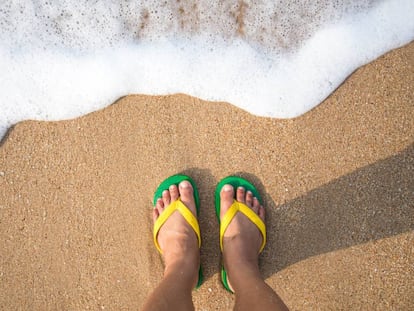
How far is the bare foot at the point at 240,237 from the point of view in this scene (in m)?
1.66

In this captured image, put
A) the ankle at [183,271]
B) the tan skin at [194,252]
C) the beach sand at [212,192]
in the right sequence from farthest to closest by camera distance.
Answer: the beach sand at [212,192]
the ankle at [183,271]
the tan skin at [194,252]

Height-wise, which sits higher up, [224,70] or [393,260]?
[224,70]

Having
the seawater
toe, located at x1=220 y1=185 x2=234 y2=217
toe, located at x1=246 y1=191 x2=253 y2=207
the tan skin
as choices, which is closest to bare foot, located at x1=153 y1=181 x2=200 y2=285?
the tan skin

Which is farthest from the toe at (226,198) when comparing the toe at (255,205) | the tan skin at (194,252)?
the toe at (255,205)

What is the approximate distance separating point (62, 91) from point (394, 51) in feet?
5.40

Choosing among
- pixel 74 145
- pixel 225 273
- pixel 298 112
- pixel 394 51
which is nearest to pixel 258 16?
pixel 298 112

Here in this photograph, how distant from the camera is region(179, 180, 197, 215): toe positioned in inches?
68.8

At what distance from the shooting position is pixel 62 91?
1.81 metres

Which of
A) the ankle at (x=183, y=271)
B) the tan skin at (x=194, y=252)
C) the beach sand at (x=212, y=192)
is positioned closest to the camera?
the tan skin at (x=194, y=252)

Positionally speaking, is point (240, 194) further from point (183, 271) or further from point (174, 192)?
point (183, 271)

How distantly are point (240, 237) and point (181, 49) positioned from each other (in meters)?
0.98

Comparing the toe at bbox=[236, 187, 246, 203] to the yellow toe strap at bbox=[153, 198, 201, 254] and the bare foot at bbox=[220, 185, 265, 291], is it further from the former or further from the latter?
the yellow toe strap at bbox=[153, 198, 201, 254]

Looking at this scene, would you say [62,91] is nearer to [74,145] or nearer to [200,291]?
[74,145]

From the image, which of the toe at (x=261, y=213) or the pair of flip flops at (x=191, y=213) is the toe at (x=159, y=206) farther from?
the toe at (x=261, y=213)
